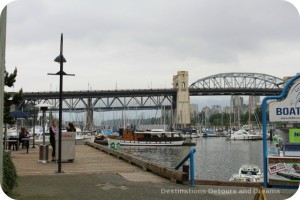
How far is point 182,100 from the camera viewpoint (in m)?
128

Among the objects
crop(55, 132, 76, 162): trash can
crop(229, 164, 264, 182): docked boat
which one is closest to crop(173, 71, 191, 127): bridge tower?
crop(229, 164, 264, 182): docked boat

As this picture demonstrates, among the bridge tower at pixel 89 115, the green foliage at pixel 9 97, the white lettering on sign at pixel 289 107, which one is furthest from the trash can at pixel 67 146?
the bridge tower at pixel 89 115

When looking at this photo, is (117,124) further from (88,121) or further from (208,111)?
(208,111)

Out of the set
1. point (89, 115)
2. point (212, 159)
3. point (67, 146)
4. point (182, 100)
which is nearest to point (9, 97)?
point (67, 146)

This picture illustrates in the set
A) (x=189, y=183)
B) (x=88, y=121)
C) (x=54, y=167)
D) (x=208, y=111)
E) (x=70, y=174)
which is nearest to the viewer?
(x=189, y=183)

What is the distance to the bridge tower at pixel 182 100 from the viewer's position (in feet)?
409

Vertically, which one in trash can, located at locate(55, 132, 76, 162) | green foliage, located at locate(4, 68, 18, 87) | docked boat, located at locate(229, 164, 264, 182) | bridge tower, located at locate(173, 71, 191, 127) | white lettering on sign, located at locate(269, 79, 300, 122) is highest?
bridge tower, located at locate(173, 71, 191, 127)

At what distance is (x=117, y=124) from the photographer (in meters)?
124

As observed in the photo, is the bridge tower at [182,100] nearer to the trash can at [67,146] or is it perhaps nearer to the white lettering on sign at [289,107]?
the trash can at [67,146]

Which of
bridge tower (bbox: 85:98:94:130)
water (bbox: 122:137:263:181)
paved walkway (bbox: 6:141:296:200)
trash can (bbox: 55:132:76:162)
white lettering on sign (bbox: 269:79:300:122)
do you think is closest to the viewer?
paved walkway (bbox: 6:141:296:200)

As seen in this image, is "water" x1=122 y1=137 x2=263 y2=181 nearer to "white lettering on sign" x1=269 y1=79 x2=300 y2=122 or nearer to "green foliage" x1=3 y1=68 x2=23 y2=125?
"green foliage" x1=3 y1=68 x2=23 y2=125

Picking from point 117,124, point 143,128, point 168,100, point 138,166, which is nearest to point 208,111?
point 168,100

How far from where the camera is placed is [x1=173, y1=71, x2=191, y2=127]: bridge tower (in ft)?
409

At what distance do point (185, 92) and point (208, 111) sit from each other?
51126mm
